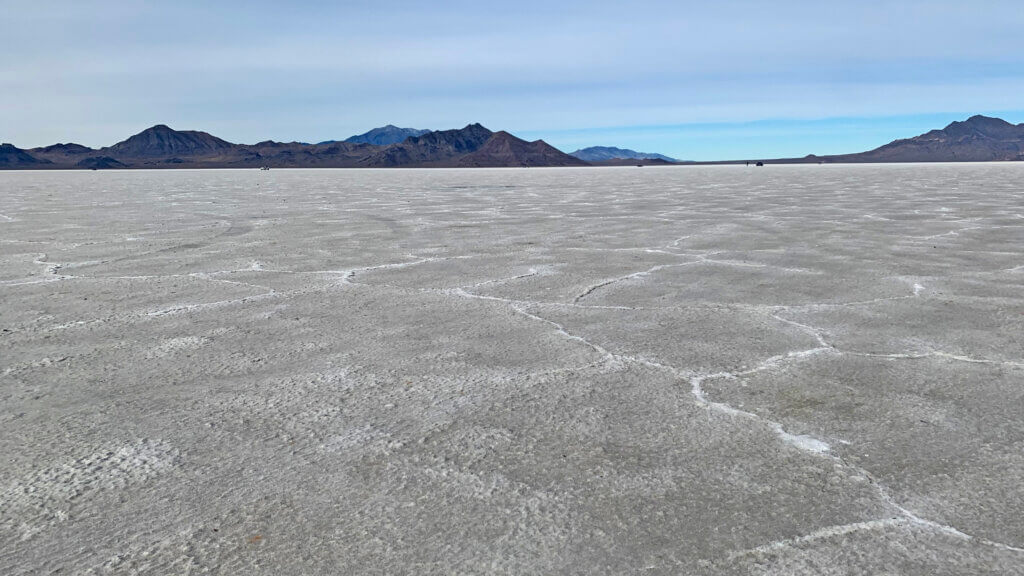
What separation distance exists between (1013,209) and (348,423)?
14.4 meters

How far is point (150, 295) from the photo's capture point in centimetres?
566

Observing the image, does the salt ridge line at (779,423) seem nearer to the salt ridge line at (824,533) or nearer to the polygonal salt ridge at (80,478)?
the salt ridge line at (824,533)

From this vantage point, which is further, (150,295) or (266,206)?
(266,206)

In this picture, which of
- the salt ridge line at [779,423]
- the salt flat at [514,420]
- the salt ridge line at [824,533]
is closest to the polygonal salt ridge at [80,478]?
the salt flat at [514,420]

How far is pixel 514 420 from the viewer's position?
307 cm

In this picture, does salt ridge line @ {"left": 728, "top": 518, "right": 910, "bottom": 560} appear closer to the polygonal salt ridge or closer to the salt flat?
the salt flat

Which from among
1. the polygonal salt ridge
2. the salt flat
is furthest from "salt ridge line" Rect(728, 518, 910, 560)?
the polygonal salt ridge

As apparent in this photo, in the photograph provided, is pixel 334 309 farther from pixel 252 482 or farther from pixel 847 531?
pixel 847 531

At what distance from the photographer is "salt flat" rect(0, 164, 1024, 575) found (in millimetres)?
2139

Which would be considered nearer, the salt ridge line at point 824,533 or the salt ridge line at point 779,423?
the salt ridge line at point 824,533

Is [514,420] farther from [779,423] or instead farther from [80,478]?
[80,478]

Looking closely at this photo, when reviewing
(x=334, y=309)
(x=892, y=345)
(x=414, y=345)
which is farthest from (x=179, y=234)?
(x=892, y=345)

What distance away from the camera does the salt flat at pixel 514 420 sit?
2139 millimetres

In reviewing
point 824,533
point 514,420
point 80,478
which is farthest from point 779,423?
point 80,478
